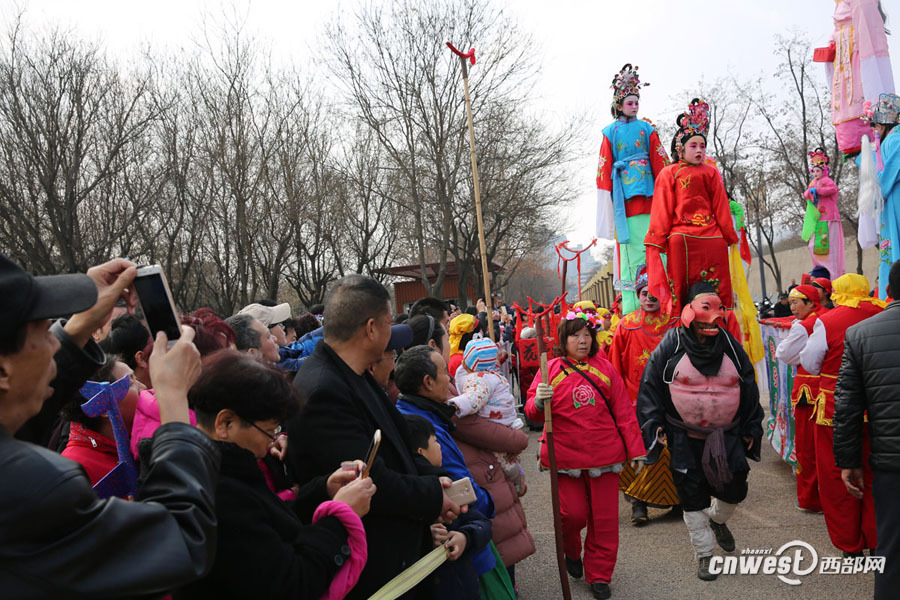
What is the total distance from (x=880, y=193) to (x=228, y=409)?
6.84 m

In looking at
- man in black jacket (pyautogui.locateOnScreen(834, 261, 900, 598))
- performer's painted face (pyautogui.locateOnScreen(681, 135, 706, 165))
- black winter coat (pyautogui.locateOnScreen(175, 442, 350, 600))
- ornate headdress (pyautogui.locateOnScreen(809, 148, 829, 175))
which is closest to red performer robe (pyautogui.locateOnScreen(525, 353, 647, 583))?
man in black jacket (pyautogui.locateOnScreen(834, 261, 900, 598))

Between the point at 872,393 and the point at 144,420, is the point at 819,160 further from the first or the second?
the point at 144,420

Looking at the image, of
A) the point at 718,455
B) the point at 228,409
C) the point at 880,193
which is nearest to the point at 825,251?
the point at 880,193

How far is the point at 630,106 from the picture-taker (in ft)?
25.4

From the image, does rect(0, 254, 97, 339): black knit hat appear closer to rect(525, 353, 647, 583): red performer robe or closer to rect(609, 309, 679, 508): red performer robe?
rect(525, 353, 647, 583): red performer robe

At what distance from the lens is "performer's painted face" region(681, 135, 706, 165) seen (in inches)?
245

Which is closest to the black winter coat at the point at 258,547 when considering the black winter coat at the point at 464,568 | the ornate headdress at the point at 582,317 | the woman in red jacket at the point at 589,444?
the black winter coat at the point at 464,568

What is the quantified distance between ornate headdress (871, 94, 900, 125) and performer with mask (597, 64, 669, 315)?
2.09m

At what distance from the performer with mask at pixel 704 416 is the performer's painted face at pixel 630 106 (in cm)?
350

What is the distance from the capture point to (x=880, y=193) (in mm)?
6488

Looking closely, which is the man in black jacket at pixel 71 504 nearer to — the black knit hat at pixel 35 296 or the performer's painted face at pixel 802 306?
the black knit hat at pixel 35 296

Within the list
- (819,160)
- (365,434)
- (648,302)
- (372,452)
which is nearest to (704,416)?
(648,302)

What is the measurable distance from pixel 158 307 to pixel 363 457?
994mm

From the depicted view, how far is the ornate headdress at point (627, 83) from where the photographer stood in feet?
25.2
